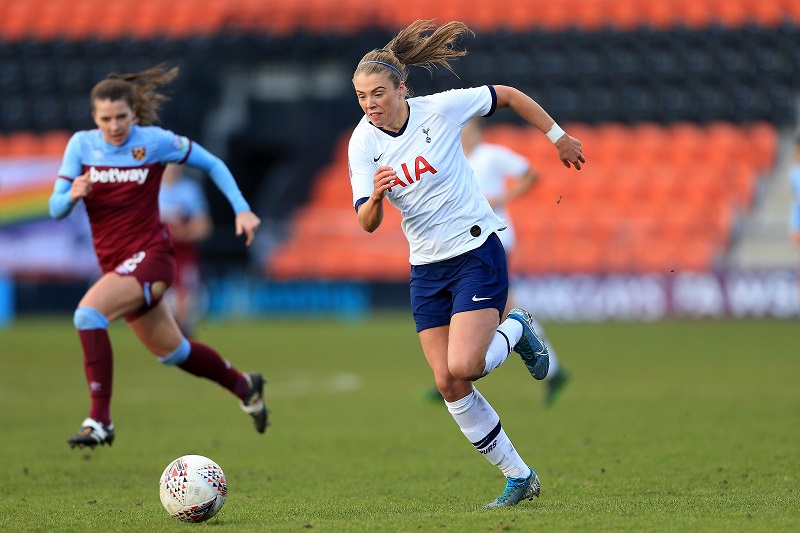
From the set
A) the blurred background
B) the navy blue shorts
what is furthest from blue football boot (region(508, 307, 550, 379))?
the blurred background

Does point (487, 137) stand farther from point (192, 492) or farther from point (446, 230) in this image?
point (192, 492)

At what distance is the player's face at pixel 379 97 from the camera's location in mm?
6055

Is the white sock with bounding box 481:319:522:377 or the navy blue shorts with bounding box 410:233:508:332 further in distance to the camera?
the navy blue shorts with bounding box 410:233:508:332

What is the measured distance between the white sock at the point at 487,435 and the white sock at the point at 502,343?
8.4 inches

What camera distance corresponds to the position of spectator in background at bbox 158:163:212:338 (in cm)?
1498

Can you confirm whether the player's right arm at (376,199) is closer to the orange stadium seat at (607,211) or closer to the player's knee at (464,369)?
the player's knee at (464,369)

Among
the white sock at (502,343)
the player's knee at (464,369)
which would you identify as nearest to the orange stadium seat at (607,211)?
the white sock at (502,343)

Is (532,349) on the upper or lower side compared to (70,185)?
lower

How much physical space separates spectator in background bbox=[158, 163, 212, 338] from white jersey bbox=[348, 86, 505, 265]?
8.49 meters

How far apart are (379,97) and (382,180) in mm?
561

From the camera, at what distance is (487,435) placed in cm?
621

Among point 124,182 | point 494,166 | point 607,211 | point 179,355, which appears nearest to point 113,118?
point 124,182

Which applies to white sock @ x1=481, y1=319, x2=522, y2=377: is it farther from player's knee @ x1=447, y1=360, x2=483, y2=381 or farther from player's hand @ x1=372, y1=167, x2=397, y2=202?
player's hand @ x1=372, y1=167, x2=397, y2=202

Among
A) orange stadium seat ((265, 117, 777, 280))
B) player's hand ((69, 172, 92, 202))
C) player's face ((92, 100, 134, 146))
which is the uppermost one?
player's face ((92, 100, 134, 146))
